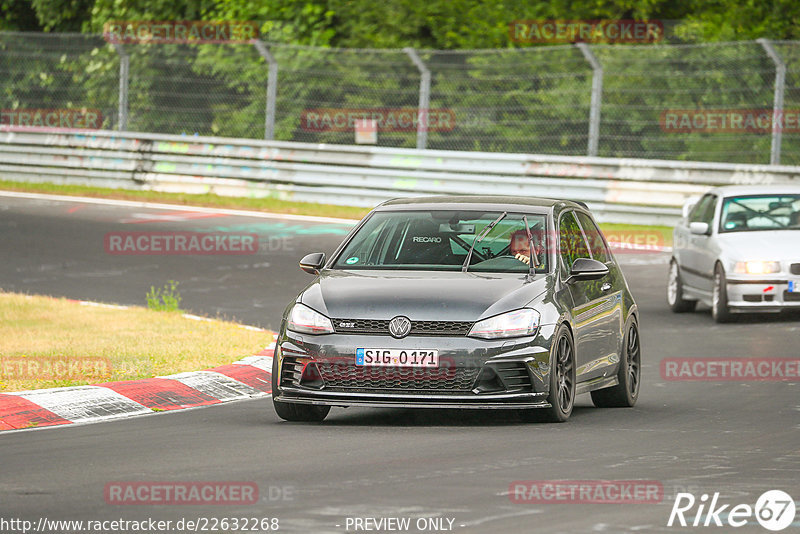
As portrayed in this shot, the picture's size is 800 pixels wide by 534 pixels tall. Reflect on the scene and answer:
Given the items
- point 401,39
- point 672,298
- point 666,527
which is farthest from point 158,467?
point 401,39

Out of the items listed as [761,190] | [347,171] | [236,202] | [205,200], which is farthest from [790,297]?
[205,200]

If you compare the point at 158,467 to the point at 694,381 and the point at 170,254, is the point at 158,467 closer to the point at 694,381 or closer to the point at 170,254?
the point at 694,381

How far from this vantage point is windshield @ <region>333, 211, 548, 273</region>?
1062cm

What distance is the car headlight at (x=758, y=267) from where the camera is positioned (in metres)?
16.9

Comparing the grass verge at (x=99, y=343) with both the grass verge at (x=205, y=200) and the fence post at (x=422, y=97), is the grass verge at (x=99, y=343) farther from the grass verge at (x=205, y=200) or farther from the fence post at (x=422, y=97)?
the fence post at (x=422, y=97)

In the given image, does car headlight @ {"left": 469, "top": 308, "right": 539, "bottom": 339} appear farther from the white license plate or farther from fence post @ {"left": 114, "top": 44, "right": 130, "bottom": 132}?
fence post @ {"left": 114, "top": 44, "right": 130, "bottom": 132}
